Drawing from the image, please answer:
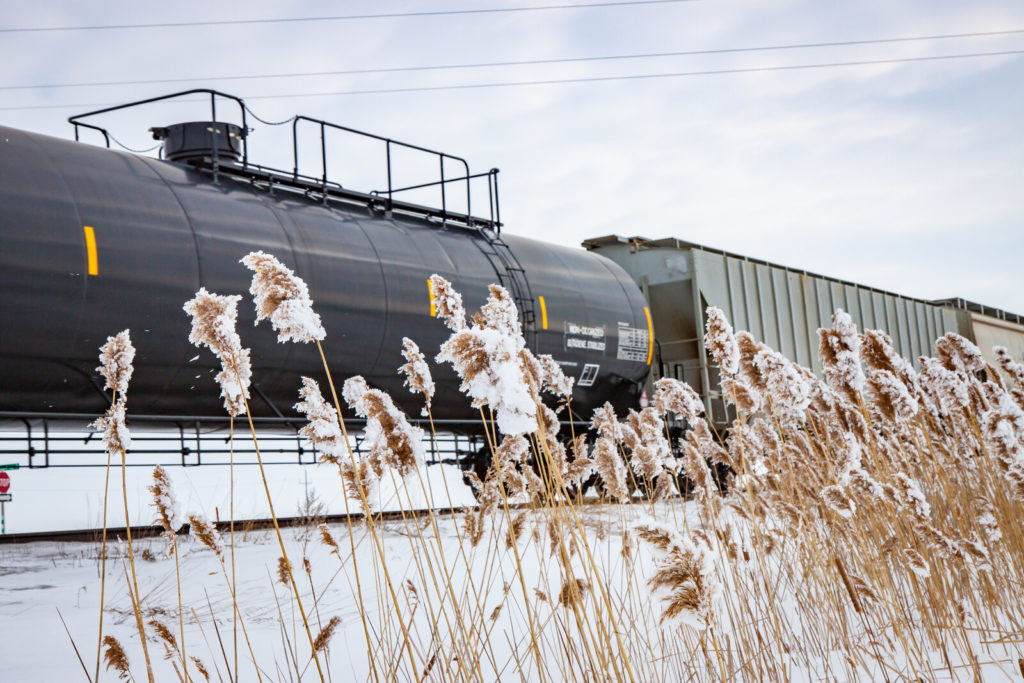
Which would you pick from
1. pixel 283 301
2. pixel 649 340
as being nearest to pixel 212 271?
pixel 283 301

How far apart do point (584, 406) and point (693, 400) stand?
6.18m

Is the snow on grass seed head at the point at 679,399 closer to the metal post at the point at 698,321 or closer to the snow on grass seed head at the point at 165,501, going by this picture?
the snow on grass seed head at the point at 165,501

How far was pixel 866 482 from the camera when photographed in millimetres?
2572

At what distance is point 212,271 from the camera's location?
647 cm

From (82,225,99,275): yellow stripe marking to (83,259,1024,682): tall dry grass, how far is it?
2681 mm

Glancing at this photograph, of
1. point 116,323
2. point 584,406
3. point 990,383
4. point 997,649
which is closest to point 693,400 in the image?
point 997,649

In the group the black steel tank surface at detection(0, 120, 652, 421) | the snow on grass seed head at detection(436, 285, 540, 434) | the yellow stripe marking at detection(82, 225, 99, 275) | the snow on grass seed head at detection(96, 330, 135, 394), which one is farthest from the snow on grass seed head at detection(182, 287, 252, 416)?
the yellow stripe marking at detection(82, 225, 99, 275)

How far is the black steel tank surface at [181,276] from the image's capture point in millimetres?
5684

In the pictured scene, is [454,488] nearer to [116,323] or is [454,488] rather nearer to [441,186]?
[441,186]

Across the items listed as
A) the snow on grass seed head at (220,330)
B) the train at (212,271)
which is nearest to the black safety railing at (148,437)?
the train at (212,271)

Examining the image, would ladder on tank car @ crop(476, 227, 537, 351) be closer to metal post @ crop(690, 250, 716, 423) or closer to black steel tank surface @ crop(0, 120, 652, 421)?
black steel tank surface @ crop(0, 120, 652, 421)

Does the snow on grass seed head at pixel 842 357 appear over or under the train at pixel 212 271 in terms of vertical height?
under

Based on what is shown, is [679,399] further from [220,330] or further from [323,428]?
[220,330]

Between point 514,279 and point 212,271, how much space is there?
319cm
